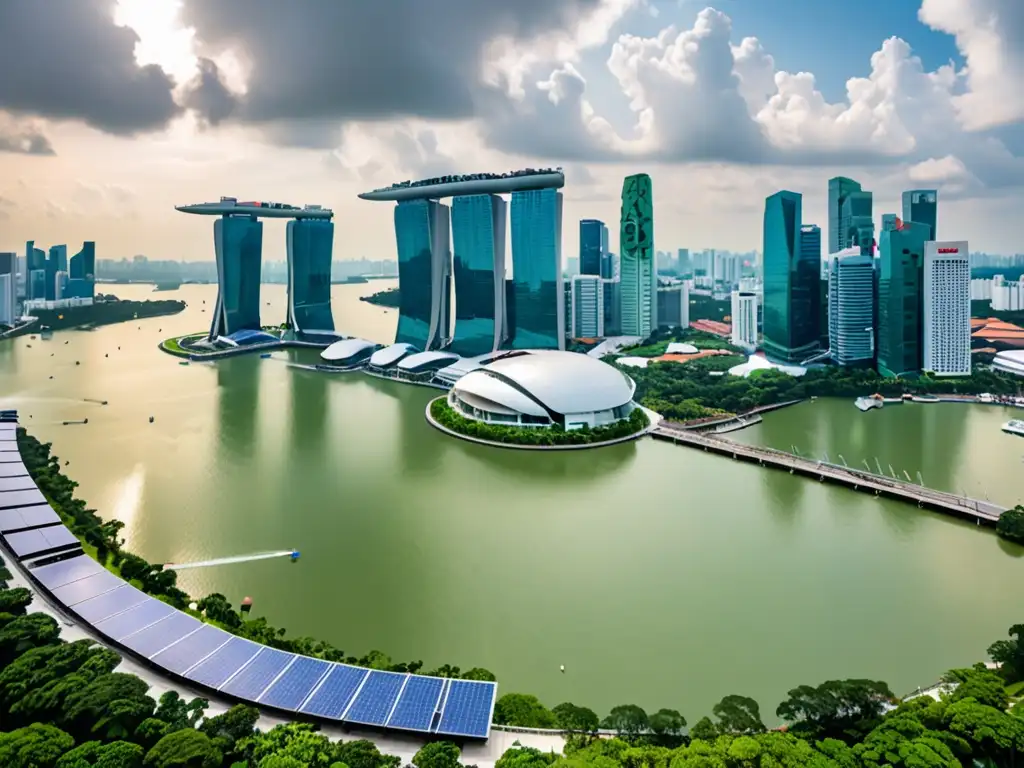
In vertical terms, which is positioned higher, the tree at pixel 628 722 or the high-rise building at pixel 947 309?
the high-rise building at pixel 947 309

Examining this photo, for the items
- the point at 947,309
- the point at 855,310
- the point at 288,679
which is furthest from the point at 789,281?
the point at 288,679

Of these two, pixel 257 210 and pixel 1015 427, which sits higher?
pixel 257 210

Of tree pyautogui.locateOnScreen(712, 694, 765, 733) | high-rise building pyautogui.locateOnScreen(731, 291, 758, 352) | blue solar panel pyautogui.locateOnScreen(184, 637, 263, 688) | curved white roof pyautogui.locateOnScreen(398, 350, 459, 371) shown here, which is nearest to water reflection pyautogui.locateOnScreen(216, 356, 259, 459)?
curved white roof pyautogui.locateOnScreen(398, 350, 459, 371)

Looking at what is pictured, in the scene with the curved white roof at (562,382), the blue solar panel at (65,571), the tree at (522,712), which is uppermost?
the curved white roof at (562,382)

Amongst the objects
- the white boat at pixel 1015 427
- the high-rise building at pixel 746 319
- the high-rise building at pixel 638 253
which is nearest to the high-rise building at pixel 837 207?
the high-rise building at pixel 746 319

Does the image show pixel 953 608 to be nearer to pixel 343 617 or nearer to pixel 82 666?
pixel 343 617

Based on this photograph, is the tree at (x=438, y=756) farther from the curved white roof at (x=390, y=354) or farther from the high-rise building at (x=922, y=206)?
the high-rise building at (x=922, y=206)

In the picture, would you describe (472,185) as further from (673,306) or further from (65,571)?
(65,571)
